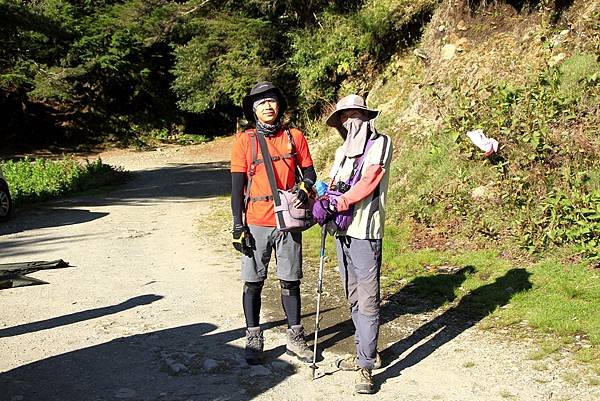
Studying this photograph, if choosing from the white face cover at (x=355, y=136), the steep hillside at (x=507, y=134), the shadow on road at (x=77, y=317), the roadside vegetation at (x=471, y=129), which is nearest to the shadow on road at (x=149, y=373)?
the shadow on road at (x=77, y=317)

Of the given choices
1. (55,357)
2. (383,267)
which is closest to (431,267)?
(383,267)

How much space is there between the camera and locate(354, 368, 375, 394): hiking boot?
15.7 ft

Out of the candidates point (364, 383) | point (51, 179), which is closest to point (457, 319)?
point (364, 383)

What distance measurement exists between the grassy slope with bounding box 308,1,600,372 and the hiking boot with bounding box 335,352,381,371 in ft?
4.70

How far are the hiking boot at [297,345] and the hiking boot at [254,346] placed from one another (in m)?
0.23

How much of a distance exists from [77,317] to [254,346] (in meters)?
2.32

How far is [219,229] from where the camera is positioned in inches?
476

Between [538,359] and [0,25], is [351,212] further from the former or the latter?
[0,25]

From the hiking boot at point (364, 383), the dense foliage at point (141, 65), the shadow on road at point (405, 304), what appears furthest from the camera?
the dense foliage at point (141, 65)

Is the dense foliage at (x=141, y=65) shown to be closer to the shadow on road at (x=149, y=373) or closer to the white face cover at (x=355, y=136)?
the white face cover at (x=355, y=136)

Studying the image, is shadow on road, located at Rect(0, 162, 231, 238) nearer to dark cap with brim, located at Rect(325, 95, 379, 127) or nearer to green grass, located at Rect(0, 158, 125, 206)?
green grass, located at Rect(0, 158, 125, 206)

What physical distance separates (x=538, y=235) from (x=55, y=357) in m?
5.25

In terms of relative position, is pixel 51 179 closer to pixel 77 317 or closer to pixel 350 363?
pixel 77 317

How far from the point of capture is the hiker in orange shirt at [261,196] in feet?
17.6
